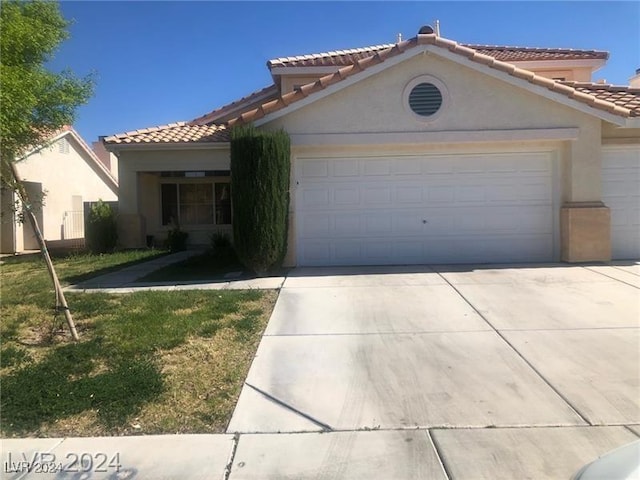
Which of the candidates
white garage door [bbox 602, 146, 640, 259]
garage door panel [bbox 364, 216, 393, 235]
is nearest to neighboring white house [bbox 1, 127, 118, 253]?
garage door panel [bbox 364, 216, 393, 235]

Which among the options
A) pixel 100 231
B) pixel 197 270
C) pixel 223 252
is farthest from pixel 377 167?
pixel 100 231

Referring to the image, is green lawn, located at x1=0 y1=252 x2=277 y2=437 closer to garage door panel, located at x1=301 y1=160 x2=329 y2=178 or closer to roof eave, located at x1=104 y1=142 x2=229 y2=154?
garage door panel, located at x1=301 y1=160 x2=329 y2=178

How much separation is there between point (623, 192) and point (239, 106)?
40.7 ft

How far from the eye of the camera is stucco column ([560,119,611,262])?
35.0 ft

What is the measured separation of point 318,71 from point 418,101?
7001 mm

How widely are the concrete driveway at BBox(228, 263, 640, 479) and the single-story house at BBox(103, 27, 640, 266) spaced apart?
2.68 m

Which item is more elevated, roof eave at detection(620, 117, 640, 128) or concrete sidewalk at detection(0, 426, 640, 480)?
roof eave at detection(620, 117, 640, 128)

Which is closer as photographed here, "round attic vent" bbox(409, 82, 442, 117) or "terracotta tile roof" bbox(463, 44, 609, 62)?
"round attic vent" bbox(409, 82, 442, 117)

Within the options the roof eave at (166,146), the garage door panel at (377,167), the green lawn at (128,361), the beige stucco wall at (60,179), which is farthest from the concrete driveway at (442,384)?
the beige stucco wall at (60,179)

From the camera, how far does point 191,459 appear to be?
3.91 meters

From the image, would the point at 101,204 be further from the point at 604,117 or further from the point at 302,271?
the point at 604,117

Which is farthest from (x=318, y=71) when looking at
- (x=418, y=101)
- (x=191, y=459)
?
(x=191, y=459)

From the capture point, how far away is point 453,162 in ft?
36.4

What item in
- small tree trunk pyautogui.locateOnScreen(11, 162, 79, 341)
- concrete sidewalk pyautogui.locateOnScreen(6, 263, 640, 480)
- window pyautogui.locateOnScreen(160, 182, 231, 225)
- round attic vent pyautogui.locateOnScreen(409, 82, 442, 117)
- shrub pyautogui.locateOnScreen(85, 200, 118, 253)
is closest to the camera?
concrete sidewalk pyautogui.locateOnScreen(6, 263, 640, 480)
